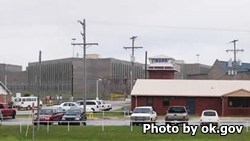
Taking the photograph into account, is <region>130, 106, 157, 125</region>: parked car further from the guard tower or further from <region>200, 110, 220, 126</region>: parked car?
the guard tower

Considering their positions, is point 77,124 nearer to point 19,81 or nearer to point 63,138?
point 63,138

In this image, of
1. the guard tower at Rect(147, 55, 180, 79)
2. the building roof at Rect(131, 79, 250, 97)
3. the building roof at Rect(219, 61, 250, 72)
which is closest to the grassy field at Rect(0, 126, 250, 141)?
the building roof at Rect(131, 79, 250, 97)

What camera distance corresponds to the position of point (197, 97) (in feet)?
205

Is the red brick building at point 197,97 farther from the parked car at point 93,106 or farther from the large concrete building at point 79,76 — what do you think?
the large concrete building at point 79,76

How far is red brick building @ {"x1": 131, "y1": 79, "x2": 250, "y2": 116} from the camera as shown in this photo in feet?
200

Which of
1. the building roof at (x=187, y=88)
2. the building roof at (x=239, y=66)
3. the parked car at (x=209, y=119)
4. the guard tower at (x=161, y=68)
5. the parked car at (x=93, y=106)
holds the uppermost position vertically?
the building roof at (x=239, y=66)

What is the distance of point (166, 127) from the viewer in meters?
34.6

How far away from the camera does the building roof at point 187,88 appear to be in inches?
2461

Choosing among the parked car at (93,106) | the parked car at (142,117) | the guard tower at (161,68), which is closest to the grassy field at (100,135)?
the parked car at (142,117)

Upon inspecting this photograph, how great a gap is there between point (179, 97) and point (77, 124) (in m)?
22.1

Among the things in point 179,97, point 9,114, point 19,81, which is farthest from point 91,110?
point 19,81

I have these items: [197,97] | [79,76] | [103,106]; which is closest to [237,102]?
[197,97]

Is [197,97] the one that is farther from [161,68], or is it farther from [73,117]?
[73,117]

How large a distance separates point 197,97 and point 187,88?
2431 millimetres
